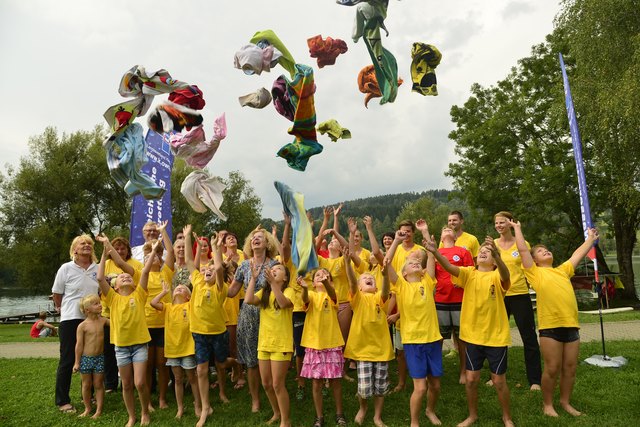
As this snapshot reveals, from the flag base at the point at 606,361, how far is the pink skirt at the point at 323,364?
3716 millimetres

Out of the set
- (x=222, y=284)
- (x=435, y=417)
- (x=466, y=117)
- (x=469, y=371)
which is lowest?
(x=435, y=417)

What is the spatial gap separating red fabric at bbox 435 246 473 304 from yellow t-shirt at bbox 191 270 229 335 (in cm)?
243

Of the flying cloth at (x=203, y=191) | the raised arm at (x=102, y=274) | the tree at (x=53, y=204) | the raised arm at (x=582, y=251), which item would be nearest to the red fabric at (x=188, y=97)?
the flying cloth at (x=203, y=191)

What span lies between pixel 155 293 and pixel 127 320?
1.89 feet

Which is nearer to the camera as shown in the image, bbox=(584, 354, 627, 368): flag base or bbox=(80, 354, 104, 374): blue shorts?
bbox=(80, 354, 104, 374): blue shorts

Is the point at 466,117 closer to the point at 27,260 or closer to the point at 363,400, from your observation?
the point at 363,400

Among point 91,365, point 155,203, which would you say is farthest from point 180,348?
point 155,203

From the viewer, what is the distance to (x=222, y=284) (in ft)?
16.5

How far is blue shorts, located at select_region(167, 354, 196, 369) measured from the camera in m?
4.93

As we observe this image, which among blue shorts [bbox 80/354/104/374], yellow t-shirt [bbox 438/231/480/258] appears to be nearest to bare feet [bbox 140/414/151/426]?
blue shorts [bbox 80/354/104/374]

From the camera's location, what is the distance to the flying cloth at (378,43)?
4426 mm

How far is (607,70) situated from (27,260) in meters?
22.3

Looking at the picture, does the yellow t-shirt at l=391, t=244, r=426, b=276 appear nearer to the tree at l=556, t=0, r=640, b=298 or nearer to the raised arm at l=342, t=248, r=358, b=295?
the raised arm at l=342, t=248, r=358, b=295

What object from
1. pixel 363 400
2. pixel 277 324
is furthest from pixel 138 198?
pixel 363 400
